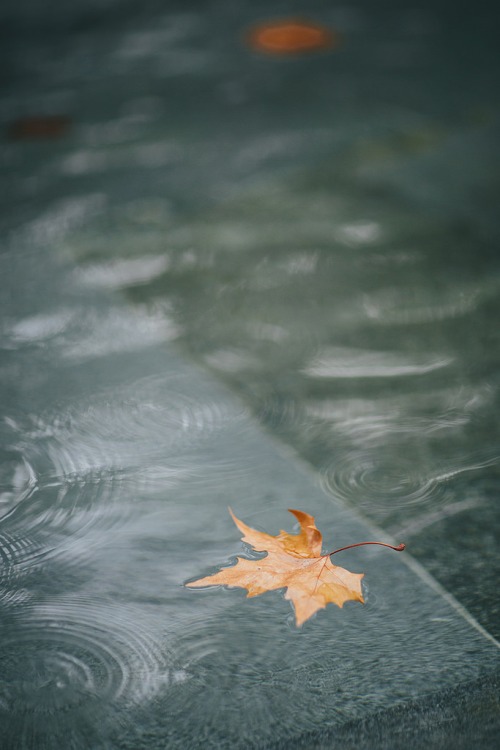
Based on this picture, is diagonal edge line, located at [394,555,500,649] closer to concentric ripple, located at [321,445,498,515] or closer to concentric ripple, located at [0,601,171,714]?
concentric ripple, located at [321,445,498,515]

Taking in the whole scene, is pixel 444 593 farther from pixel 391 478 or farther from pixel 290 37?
pixel 290 37

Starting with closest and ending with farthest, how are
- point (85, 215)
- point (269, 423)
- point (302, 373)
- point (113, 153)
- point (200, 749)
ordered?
point (200, 749), point (269, 423), point (302, 373), point (85, 215), point (113, 153)

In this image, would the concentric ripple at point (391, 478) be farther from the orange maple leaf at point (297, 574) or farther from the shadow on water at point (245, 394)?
the orange maple leaf at point (297, 574)

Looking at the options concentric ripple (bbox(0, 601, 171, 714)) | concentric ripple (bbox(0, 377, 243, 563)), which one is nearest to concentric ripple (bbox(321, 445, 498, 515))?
concentric ripple (bbox(0, 377, 243, 563))

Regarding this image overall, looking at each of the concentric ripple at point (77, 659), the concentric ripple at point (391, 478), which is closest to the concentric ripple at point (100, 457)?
the concentric ripple at point (77, 659)

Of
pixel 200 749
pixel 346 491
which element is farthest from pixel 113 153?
pixel 200 749

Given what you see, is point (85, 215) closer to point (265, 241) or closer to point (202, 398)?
point (265, 241)

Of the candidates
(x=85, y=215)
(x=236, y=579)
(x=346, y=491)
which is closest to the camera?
(x=236, y=579)

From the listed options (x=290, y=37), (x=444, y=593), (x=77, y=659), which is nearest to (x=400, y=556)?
(x=444, y=593)
